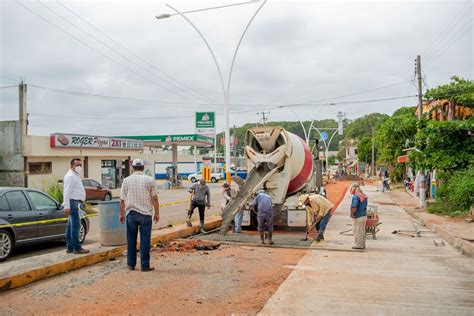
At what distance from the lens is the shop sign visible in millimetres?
27883

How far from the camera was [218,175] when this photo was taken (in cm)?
5747

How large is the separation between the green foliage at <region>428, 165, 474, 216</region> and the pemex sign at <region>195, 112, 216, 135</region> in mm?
11543

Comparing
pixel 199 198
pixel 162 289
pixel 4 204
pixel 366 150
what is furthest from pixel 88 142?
pixel 366 150

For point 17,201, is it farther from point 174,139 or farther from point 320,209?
point 174,139

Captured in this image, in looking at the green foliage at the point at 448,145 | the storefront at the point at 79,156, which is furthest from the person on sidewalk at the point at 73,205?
Result: the storefront at the point at 79,156

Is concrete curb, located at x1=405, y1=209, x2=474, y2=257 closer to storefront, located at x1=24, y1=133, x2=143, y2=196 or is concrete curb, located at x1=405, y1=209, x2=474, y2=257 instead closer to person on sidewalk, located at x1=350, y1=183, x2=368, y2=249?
person on sidewalk, located at x1=350, y1=183, x2=368, y2=249

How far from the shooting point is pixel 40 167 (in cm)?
2770

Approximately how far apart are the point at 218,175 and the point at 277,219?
43.6 m

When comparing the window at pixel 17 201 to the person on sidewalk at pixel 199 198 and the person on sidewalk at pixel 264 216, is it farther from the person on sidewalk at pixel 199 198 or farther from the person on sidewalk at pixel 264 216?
the person on sidewalk at pixel 264 216

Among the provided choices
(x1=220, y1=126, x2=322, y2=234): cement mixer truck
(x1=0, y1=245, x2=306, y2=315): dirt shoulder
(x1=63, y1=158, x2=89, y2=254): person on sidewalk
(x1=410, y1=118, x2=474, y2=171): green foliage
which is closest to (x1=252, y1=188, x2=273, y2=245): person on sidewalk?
(x1=220, y1=126, x2=322, y2=234): cement mixer truck

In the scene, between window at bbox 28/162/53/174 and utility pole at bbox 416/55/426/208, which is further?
window at bbox 28/162/53/174

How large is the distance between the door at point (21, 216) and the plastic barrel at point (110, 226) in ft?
5.05

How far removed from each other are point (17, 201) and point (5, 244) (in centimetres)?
100

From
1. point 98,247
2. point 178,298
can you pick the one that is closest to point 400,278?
point 178,298
